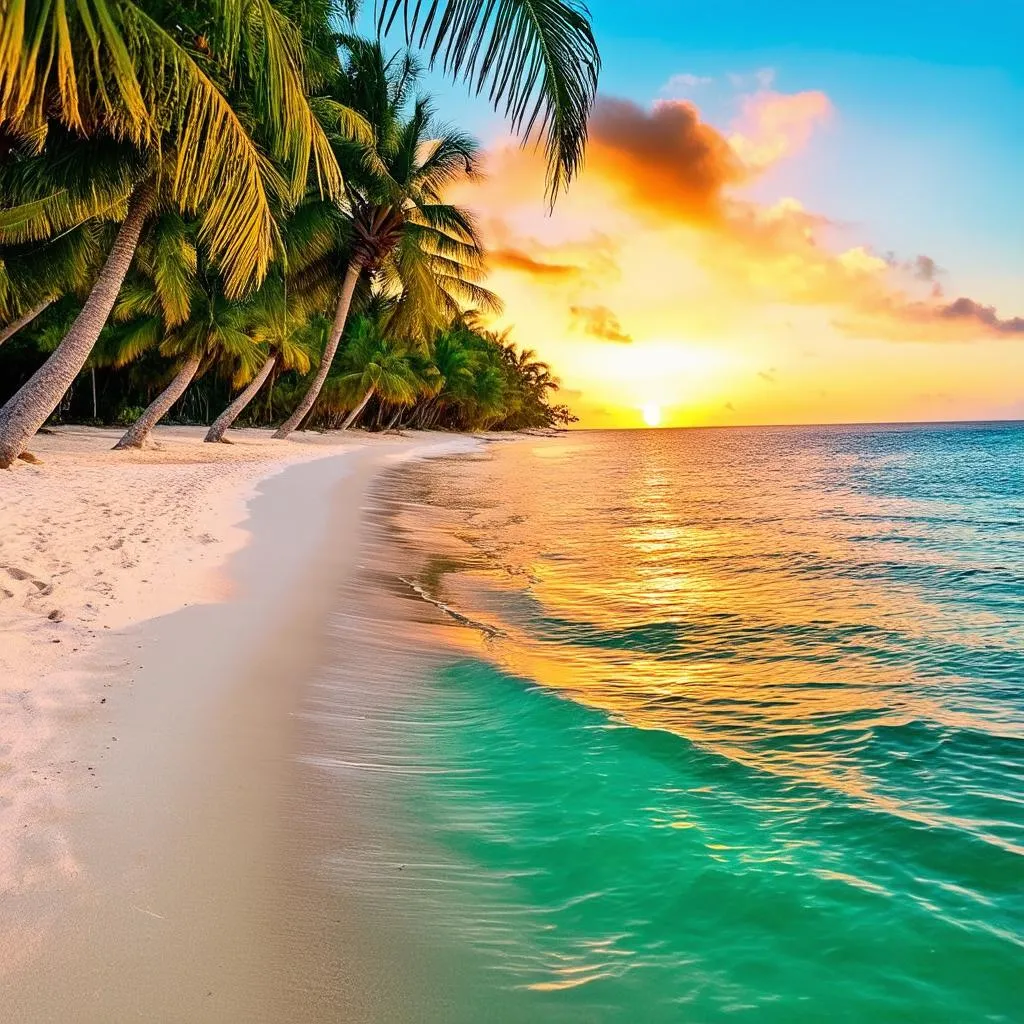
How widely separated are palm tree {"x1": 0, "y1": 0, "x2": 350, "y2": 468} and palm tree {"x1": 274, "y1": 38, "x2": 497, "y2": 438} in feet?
50.1

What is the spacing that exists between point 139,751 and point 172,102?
738 centimetres

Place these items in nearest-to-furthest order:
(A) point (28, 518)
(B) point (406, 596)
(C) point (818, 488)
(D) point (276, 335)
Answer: (B) point (406, 596), (A) point (28, 518), (C) point (818, 488), (D) point (276, 335)

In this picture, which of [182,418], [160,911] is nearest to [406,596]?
[160,911]

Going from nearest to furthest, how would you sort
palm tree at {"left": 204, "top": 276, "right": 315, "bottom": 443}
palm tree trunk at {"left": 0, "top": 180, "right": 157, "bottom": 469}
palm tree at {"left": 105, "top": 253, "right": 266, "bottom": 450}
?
palm tree trunk at {"left": 0, "top": 180, "right": 157, "bottom": 469}
palm tree at {"left": 105, "top": 253, "right": 266, "bottom": 450}
palm tree at {"left": 204, "top": 276, "right": 315, "bottom": 443}

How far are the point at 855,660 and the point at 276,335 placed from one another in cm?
2586

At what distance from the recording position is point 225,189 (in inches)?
303

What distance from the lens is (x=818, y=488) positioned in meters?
26.0

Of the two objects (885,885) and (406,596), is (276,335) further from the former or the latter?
(885,885)

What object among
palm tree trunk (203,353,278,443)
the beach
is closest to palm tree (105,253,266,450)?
palm tree trunk (203,353,278,443)

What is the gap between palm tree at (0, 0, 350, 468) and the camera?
461cm

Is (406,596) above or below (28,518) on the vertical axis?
below

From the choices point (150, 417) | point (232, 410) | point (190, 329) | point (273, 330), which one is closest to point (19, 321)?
point (150, 417)

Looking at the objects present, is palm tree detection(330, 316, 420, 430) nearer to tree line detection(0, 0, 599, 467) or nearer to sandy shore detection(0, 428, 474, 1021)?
tree line detection(0, 0, 599, 467)

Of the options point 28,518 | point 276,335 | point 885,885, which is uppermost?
point 276,335
